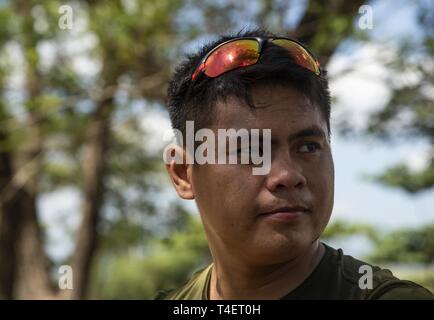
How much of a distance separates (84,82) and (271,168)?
5404 mm

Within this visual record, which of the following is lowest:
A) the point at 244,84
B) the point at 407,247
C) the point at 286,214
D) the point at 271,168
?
the point at 286,214

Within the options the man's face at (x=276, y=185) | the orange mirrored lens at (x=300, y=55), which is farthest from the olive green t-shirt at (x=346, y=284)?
the orange mirrored lens at (x=300, y=55)

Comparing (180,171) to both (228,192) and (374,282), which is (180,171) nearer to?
(228,192)

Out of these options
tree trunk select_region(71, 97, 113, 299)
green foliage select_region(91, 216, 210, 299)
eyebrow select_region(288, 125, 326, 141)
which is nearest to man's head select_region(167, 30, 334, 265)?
eyebrow select_region(288, 125, 326, 141)

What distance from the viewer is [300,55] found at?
1666mm

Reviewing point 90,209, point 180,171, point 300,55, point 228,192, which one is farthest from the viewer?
point 90,209

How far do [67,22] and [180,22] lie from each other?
1.81 meters

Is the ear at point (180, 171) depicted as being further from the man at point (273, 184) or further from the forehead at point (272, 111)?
the forehead at point (272, 111)

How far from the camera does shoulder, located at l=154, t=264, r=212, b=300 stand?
1.86 m

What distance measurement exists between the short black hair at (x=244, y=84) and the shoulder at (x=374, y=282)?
1.28 ft

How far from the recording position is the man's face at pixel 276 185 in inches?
58.3

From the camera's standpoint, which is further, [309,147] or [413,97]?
[413,97]

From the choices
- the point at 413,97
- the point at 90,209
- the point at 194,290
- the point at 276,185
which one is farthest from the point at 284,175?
the point at 90,209

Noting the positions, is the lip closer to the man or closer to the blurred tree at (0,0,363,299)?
the man
